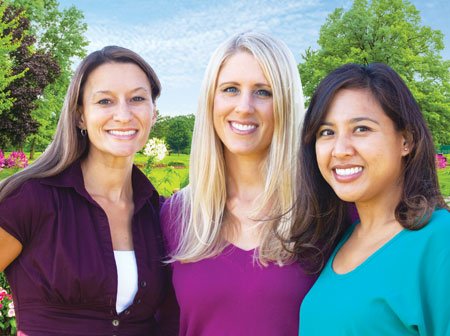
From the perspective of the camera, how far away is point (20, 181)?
3.17 metres

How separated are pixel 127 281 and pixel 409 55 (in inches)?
1146

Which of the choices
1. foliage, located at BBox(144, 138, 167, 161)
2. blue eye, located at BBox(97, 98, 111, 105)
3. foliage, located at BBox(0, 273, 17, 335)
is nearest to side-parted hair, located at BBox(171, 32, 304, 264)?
blue eye, located at BBox(97, 98, 111, 105)

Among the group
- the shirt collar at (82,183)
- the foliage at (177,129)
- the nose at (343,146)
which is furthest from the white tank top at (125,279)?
the foliage at (177,129)

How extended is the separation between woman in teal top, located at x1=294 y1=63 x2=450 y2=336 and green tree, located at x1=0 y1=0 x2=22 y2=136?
29866 mm

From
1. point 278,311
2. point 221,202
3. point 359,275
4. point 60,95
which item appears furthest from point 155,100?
point 60,95

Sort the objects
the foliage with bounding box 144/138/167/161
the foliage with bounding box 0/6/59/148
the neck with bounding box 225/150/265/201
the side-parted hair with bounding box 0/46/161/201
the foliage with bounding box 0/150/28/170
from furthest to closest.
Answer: the foliage with bounding box 0/6/59/148, the foliage with bounding box 0/150/28/170, the foliage with bounding box 144/138/167/161, the neck with bounding box 225/150/265/201, the side-parted hair with bounding box 0/46/161/201

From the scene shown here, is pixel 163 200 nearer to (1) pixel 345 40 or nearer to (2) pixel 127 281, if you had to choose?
(2) pixel 127 281

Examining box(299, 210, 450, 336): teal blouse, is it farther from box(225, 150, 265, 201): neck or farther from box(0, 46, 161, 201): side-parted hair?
box(0, 46, 161, 201): side-parted hair

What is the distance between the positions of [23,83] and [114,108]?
1290 inches

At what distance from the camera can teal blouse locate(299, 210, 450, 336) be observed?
203cm

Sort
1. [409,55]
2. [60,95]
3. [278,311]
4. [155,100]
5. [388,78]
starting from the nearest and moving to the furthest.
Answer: [388,78] < [278,311] < [155,100] < [409,55] < [60,95]

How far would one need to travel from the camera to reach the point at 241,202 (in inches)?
140

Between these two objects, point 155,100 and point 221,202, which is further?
point 155,100

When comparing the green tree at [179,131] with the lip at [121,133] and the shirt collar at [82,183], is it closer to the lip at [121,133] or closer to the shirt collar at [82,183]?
the shirt collar at [82,183]
